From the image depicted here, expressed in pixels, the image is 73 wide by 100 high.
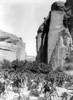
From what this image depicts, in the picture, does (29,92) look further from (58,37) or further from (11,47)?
(11,47)

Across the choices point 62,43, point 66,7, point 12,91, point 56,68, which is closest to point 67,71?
point 56,68

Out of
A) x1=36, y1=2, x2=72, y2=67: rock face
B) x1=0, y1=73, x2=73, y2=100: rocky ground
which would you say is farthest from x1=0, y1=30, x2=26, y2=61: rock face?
x1=0, y1=73, x2=73, y2=100: rocky ground

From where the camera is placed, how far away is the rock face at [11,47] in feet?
155

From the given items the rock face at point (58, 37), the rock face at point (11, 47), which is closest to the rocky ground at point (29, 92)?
the rock face at point (58, 37)

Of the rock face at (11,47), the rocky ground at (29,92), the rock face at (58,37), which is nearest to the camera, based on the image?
the rocky ground at (29,92)

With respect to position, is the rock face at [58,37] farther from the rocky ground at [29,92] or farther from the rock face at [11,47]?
the rocky ground at [29,92]

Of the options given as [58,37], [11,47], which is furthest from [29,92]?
[11,47]

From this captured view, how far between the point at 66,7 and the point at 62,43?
8566 millimetres

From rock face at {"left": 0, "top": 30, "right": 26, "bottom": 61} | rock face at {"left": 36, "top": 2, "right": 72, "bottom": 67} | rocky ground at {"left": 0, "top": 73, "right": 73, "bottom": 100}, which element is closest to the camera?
rocky ground at {"left": 0, "top": 73, "right": 73, "bottom": 100}

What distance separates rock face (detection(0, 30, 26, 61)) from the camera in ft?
155

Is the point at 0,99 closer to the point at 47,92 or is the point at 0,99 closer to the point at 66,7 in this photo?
the point at 47,92

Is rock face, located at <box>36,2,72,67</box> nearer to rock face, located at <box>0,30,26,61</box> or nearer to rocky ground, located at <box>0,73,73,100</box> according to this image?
rock face, located at <box>0,30,26,61</box>

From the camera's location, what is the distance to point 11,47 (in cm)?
4875

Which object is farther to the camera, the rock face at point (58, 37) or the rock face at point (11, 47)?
the rock face at point (11, 47)
